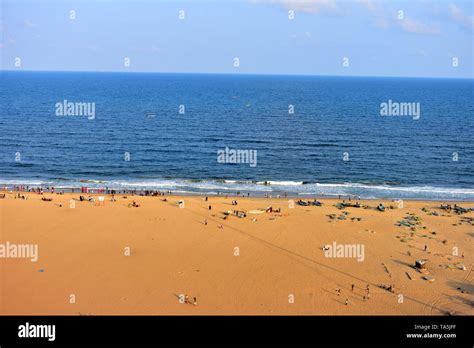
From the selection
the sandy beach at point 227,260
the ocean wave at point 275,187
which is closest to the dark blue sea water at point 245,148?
the ocean wave at point 275,187

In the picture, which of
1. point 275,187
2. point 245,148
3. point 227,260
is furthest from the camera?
point 245,148

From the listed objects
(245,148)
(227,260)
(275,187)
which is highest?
(245,148)

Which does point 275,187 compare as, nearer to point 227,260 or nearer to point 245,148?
point 245,148

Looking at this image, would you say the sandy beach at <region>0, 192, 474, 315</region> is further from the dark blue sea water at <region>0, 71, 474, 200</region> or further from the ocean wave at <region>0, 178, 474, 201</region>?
the dark blue sea water at <region>0, 71, 474, 200</region>

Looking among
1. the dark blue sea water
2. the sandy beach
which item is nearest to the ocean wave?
the dark blue sea water

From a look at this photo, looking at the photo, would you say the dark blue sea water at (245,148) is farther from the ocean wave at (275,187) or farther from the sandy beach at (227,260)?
the sandy beach at (227,260)

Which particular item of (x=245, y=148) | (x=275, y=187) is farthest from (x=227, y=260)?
(x=245, y=148)
